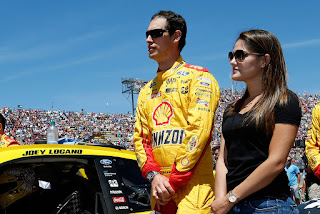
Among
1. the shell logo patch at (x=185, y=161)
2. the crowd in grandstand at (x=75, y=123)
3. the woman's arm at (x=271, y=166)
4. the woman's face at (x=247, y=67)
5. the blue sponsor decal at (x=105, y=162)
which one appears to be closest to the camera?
the woman's arm at (x=271, y=166)

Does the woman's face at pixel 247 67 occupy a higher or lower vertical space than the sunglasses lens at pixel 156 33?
lower

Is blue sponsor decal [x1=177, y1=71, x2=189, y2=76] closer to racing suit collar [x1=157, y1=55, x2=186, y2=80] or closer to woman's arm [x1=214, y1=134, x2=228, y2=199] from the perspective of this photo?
racing suit collar [x1=157, y1=55, x2=186, y2=80]

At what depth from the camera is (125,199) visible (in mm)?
3828

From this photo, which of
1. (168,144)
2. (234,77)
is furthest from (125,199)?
(234,77)

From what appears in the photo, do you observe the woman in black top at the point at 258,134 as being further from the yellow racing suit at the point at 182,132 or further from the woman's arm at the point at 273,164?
the yellow racing suit at the point at 182,132

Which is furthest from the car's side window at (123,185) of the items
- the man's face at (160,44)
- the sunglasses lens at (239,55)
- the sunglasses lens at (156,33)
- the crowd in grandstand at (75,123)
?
the crowd in grandstand at (75,123)

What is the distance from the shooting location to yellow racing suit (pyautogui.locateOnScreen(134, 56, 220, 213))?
2643 mm

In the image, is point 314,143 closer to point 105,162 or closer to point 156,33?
point 156,33

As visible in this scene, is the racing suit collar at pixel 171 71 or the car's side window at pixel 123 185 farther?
the car's side window at pixel 123 185

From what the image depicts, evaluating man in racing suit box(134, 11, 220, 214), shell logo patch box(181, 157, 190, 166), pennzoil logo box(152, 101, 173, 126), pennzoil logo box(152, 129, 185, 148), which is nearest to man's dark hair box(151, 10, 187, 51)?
man in racing suit box(134, 11, 220, 214)

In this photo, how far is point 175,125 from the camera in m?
2.84

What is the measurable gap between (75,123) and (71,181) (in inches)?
1458

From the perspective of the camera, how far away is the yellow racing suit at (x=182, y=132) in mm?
2643

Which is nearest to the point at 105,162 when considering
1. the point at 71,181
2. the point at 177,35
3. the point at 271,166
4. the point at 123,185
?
the point at 123,185
